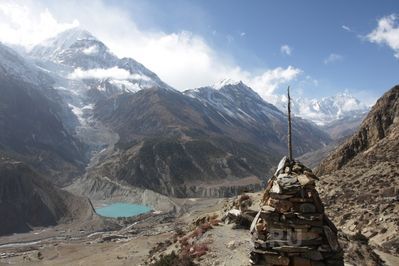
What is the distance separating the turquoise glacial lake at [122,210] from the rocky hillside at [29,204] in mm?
12318

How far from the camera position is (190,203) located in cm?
16875

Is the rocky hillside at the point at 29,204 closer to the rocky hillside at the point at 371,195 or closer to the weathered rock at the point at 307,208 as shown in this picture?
the rocky hillside at the point at 371,195

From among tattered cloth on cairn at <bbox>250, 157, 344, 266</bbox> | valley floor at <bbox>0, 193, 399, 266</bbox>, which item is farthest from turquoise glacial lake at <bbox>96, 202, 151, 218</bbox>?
tattered cloth on cairn at <bbox>250, 157, 344, 266</bbox>

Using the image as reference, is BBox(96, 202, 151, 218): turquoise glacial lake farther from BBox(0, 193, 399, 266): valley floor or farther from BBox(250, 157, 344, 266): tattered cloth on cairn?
BBox(250, 157, 344, 266): tattered cloth on cairn

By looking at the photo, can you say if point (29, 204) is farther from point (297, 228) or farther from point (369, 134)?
point (297, 228)

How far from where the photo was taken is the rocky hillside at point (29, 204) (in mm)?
130625

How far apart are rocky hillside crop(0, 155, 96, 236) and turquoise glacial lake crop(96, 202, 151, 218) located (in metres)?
12.3

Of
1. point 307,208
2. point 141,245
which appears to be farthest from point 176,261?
point 141,245

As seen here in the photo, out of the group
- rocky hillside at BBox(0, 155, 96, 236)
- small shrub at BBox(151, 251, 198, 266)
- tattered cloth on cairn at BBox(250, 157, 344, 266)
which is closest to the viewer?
tattered cloth on cairn at BBox(250, 157, 344, 266)

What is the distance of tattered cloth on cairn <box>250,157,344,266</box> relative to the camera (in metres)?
13.0

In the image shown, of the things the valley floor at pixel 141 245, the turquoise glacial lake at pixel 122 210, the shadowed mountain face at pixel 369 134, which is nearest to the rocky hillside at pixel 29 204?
the valley floor at pixel 141 245

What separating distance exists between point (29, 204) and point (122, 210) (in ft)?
124

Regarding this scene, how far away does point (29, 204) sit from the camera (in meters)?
137

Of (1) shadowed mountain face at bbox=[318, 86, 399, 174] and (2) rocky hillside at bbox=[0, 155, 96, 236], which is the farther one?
(2) rocky hillside at bbox=[0, 155, 96, 236]
